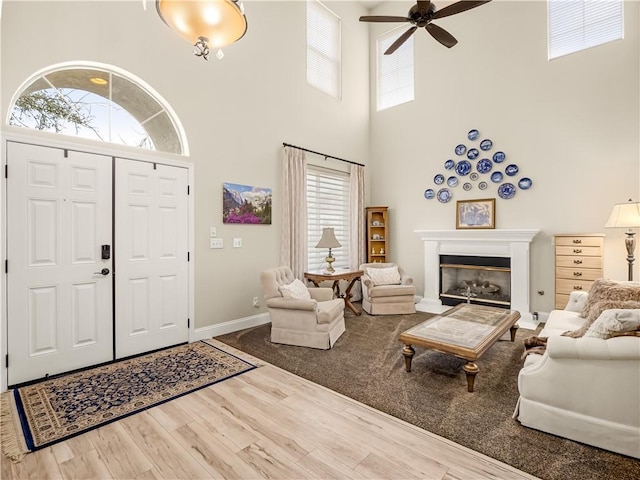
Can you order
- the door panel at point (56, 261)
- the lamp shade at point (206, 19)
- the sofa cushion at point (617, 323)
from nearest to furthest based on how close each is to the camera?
the lamp shade at point (206, 19), the sofa cushion at point (617, 323), the door panel at point (56, 261)

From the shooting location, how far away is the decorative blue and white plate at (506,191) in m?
5.10

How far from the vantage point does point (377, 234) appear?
6.51 m

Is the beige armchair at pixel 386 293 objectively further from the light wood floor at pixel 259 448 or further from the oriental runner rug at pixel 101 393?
the light wood floor at pixel 259 448

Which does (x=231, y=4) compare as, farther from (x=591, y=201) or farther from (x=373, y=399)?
(x=591, y=201)

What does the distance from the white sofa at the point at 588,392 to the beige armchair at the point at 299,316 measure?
2.03 meters

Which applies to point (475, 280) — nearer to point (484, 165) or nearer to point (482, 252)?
point (482, 252)

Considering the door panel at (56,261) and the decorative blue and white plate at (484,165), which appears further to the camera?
the decorative blue and white plate at (484,165)

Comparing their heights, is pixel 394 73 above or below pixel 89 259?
above

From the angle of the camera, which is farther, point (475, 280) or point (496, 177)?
point (475, 280)

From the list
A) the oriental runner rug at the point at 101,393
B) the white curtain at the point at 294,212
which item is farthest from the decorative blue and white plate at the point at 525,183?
the oriental runner rug at the point at 101,393

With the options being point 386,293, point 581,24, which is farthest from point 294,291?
point 581,24

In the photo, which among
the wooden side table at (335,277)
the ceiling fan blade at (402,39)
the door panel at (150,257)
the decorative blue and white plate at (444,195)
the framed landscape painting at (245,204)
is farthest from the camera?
the decorative blue and white plate at (444,195)

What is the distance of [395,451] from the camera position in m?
1.96

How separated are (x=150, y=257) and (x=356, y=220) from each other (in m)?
3.78
